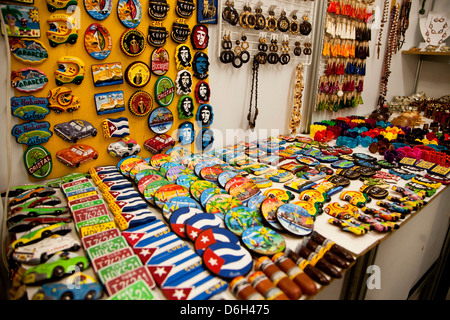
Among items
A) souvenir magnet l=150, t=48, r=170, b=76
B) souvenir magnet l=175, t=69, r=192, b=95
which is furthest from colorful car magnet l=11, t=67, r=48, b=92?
souvenir magnet l=175, t=69, r=192, b=95

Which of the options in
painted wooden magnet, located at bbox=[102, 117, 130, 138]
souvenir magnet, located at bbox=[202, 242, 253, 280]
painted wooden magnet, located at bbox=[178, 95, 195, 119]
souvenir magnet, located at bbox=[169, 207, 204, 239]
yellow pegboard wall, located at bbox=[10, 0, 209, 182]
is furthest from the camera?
painted wooden magnet, located at bbox=[178, 95, 195, 119]

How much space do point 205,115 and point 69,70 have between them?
757mm

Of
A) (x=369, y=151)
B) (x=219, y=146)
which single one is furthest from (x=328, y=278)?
(x=369, y=151)

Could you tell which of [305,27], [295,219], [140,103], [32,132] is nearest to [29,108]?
[32,132]

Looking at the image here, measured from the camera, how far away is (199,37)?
1.59m

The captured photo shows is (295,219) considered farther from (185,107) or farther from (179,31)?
(179,31)

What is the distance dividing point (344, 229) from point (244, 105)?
113cm

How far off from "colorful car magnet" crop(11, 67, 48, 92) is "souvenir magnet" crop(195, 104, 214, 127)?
2.61ft

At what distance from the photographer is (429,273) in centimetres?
210

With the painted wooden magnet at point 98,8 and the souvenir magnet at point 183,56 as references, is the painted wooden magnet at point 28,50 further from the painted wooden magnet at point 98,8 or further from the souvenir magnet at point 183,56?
the souvenir magnet at point 183,56

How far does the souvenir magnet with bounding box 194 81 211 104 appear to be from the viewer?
1.68 metres

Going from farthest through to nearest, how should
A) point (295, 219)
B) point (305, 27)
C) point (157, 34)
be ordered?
point (305, 27) → point (157, 34) → point (295, 219)

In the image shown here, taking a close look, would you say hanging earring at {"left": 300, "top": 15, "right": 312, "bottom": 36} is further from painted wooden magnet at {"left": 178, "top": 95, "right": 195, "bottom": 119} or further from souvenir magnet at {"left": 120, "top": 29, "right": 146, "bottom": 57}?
souvenir magnet at {"left": 120, "top": 29, "right": 146, "bottom": 57}
